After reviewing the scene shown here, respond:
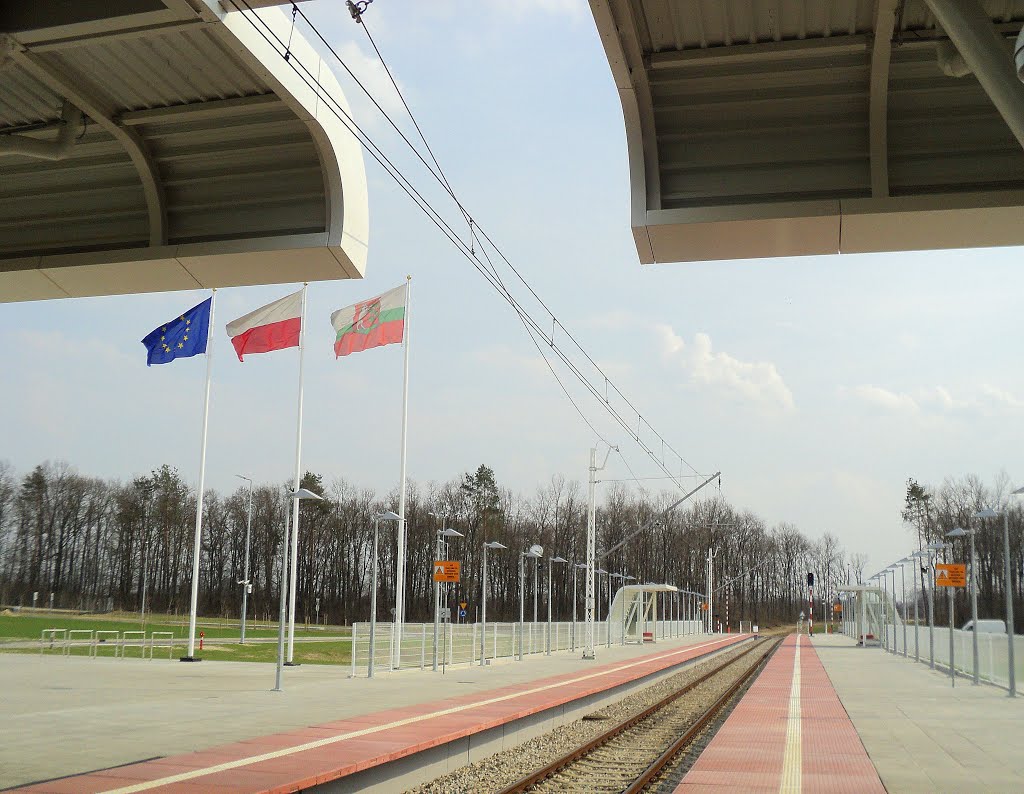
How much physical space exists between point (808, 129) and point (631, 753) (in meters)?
10.7

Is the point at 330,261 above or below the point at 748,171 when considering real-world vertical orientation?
below

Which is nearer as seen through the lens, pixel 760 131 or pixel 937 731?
pixel 760 131

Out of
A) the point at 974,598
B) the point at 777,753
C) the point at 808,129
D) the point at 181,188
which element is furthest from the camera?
the point at 974,598

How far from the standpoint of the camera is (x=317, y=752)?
35.9ft

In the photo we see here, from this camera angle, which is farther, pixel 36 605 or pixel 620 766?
pixel 36 605

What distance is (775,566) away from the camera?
123188 mm

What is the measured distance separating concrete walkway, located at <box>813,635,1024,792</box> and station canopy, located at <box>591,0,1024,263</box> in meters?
6.73

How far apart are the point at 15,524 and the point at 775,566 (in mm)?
85172

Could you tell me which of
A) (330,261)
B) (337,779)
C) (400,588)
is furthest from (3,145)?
(400,588)

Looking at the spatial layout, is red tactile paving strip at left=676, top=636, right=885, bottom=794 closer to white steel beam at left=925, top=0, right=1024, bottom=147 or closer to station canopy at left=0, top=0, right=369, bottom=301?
station canopy at left=0, top=0, right=369, bottom=301

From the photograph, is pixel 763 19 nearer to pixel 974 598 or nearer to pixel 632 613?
pixel 974 598

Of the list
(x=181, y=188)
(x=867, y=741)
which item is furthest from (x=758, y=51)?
(x=867, y=741)

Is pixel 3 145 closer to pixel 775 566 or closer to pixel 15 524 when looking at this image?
pixel 15 524

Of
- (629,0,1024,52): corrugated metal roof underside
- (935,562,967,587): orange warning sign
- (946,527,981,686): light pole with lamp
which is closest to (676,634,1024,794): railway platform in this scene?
(946,527,981,686): light pole with lamp
